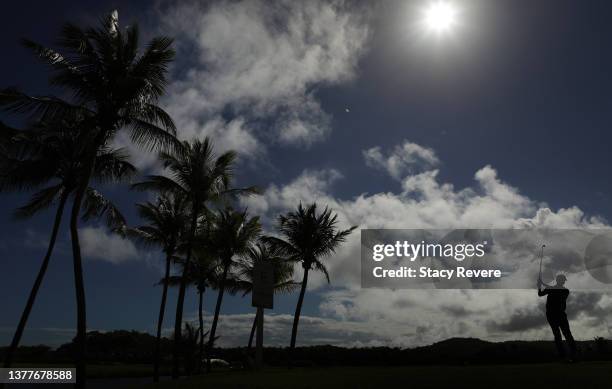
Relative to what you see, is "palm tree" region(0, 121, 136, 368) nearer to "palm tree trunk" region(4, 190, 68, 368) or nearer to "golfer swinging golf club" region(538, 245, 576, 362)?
"palm tree trunk" region(4, 190, 68, 368)

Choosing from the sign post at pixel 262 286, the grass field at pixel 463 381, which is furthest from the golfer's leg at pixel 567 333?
the sign post at pixel 262 286

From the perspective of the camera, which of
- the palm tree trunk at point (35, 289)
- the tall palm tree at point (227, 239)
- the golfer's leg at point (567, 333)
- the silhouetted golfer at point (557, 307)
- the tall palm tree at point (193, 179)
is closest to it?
the golfer's leg at point (567, 333)

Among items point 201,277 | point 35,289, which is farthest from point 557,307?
point 201,277

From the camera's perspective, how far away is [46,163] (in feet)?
64.6

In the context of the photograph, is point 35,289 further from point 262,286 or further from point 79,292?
point 262,286

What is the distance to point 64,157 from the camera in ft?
66.0

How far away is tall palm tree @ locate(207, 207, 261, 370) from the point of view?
33.6 meters

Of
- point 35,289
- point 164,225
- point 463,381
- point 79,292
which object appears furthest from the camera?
point 164,225

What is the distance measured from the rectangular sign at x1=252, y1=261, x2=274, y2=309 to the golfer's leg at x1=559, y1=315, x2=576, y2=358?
7510 millimetres

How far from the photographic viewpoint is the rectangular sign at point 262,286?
13.9 m

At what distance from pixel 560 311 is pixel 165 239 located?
26408mm

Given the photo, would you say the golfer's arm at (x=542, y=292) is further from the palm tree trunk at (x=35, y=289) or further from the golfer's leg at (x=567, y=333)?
the palm tree trunk at (x=35, y=289)

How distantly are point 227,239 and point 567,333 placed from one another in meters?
26.0

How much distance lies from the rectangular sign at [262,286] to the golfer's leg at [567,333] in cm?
751
